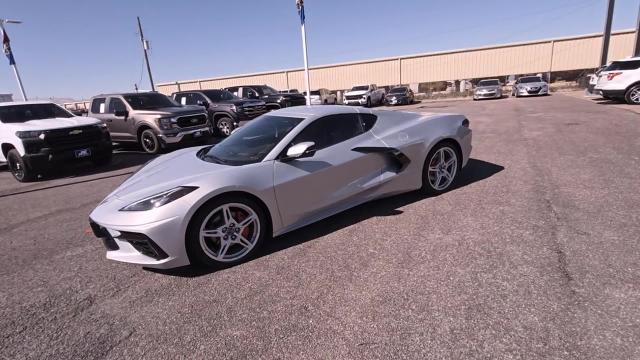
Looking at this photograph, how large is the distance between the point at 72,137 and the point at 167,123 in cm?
237

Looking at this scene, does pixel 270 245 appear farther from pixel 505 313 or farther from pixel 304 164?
pixel 505 313

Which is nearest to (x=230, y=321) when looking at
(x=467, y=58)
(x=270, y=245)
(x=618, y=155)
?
(x=270, y=245)

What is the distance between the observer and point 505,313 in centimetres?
230

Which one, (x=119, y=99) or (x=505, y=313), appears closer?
(x=505, y=313)

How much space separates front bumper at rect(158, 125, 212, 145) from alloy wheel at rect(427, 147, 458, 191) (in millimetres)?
7545

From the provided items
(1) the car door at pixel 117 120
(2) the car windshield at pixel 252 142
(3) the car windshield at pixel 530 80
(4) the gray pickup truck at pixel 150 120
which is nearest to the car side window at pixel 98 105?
(4) the gray pickup truck at pixel 150 120

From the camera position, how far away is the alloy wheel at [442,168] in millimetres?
4578

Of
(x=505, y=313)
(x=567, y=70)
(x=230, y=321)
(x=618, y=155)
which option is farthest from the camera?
(x=567, y=70)

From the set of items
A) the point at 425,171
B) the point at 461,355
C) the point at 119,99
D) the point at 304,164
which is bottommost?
the point at 461,355

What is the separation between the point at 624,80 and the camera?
1293 centimetres

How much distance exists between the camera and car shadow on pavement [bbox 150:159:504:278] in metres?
3.24

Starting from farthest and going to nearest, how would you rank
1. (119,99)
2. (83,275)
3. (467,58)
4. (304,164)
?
(467,58) → (119,99) → (304,164) → (83,275)

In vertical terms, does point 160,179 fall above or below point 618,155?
above

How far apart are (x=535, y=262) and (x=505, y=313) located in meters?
0.79
